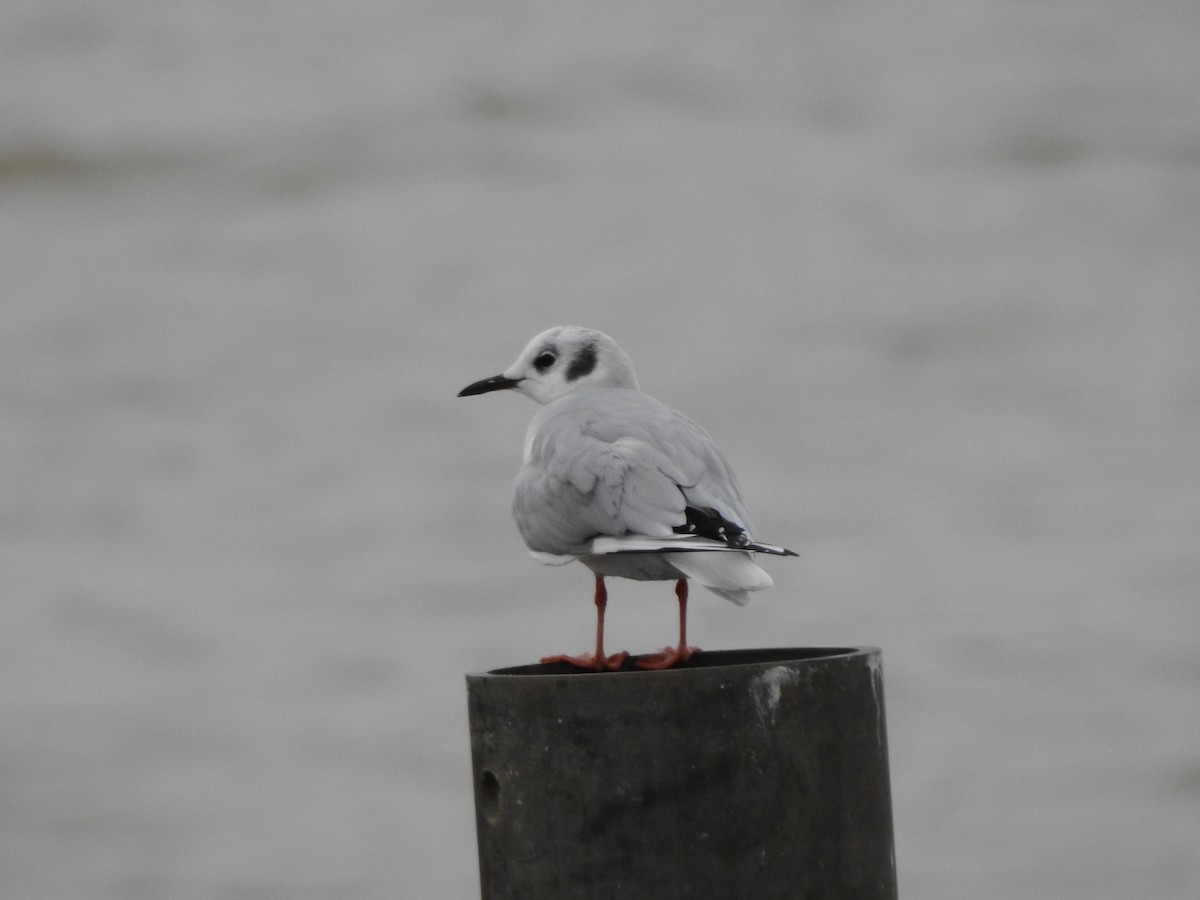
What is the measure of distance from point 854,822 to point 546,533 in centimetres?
88

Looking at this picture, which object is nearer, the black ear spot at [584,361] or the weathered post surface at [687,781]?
the weathered post surface at [687,781]

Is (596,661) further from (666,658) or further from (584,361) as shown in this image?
(584,361)

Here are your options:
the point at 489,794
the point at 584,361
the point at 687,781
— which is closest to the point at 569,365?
the point at 584,361

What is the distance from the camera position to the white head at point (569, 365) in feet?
12.2

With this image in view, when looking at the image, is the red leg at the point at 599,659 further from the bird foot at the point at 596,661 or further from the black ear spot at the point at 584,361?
the black ear spot at the point at 584,361

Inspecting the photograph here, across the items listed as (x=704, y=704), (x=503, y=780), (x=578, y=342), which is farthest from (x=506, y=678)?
(x=578, y=342)

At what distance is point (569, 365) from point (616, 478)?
2.64 feet

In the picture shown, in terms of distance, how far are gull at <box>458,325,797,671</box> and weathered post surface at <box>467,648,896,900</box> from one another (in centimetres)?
33

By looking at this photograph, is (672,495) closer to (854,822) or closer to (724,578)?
(724,578)

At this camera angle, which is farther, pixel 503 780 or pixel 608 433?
pixel 608 433

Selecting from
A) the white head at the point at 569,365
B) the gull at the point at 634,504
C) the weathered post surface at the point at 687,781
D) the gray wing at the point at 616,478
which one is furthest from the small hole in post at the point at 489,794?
the white head at the point at 569,365

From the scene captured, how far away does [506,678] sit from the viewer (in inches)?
100

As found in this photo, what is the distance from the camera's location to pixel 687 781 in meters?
2.45

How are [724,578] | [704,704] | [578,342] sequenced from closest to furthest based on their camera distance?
1. [704,704]
2. [724,578]
3. [578,342]
